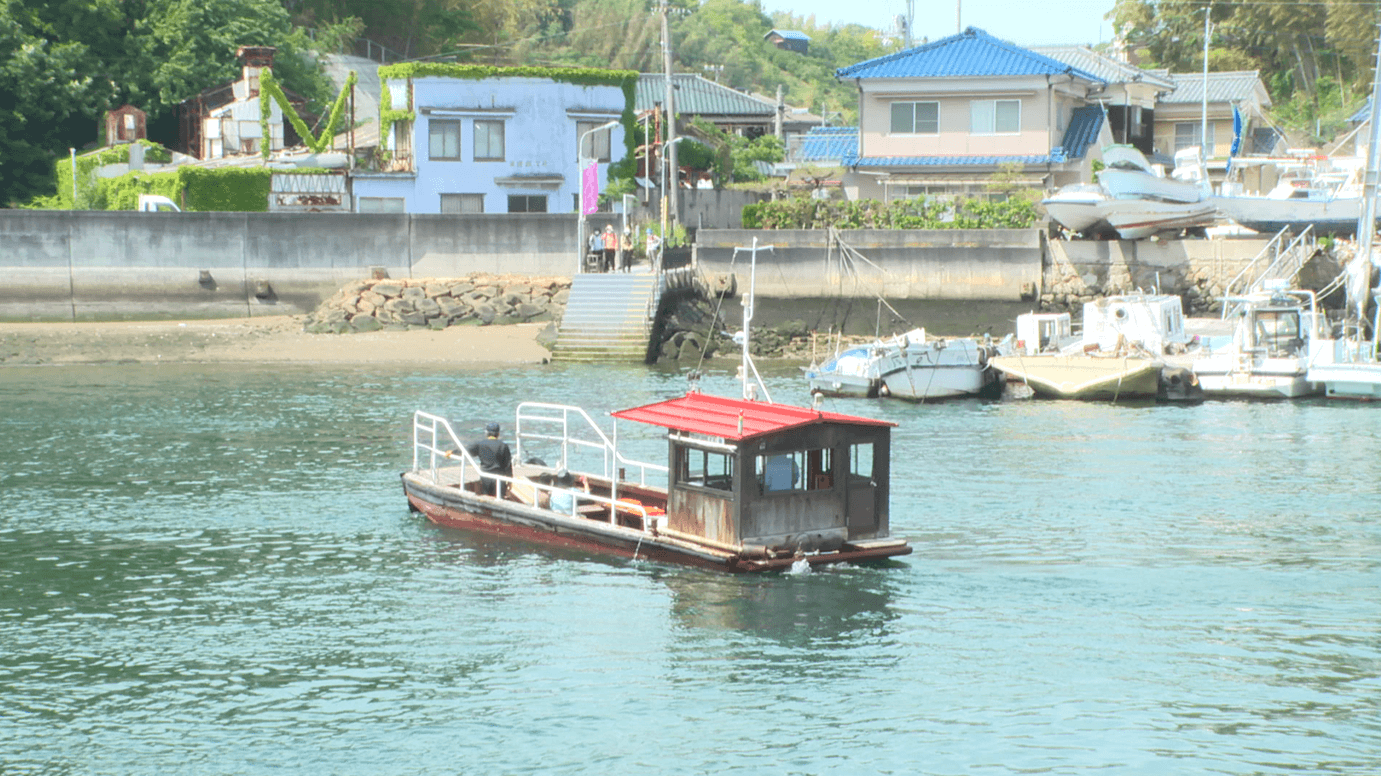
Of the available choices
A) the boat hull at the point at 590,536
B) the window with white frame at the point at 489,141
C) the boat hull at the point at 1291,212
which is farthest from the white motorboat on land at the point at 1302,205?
the boat hull at the point at 590,536

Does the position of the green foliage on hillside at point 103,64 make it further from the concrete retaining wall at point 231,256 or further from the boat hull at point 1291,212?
the boat hull at point 1291,212

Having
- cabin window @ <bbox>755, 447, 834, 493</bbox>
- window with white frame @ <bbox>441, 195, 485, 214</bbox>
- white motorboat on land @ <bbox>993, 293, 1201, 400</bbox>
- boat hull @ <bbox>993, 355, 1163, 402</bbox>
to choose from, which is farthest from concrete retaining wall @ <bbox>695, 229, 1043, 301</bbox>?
cabin window @ <bbox>755, 447, 834, 493</bbox>

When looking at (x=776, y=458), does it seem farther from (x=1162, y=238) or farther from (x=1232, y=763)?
(x=1162, y=238)

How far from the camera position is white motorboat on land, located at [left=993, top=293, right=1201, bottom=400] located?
3994 cm

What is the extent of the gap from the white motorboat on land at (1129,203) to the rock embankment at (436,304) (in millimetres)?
18524

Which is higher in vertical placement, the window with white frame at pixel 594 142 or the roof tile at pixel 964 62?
the roof tile at pixel 964 62

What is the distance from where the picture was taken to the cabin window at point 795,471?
19891 millimetres

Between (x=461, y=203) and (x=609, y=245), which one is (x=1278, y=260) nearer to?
(x=609, y=245)

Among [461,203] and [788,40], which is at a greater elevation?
[788,40]

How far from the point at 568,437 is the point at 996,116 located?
37407 millimetres

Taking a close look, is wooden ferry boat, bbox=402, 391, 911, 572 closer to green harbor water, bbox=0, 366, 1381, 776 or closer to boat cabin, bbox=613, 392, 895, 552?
boat cabin, bbox=613, 392, 895, 552

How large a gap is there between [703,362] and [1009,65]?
20.0m

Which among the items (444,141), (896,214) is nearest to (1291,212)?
(896,214)

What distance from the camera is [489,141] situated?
198 feet
